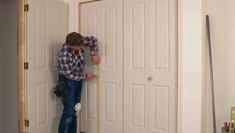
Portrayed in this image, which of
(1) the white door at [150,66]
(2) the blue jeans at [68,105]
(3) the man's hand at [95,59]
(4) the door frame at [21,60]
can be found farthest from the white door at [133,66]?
(4) the door frame at [21,60]

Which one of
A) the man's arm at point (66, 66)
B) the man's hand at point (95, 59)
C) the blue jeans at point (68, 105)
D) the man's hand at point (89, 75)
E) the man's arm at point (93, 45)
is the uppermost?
the man's arm at point (93, 45)

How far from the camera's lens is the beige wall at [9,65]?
313 centimetres

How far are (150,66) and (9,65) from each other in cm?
205

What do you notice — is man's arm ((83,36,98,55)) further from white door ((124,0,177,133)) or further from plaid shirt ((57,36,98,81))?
white door ((124,0,177,133))

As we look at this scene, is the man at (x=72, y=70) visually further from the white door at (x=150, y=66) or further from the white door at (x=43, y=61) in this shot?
the white door at (x=150, y=66)

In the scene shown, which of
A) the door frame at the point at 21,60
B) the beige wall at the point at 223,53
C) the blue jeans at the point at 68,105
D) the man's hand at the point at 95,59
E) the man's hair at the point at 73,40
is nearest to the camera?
the beige wall at the point at 223,53

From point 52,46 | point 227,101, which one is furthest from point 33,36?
point 227,101

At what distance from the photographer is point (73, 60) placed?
295cm

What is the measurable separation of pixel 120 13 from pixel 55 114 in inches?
68.5

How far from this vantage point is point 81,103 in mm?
3484

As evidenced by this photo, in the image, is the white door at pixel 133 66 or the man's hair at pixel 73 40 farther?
the man's hair at pixel 73 40

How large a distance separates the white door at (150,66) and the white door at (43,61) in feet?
3.41

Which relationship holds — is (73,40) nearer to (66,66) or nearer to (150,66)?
(66,66)

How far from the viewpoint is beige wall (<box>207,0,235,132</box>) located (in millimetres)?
2605
